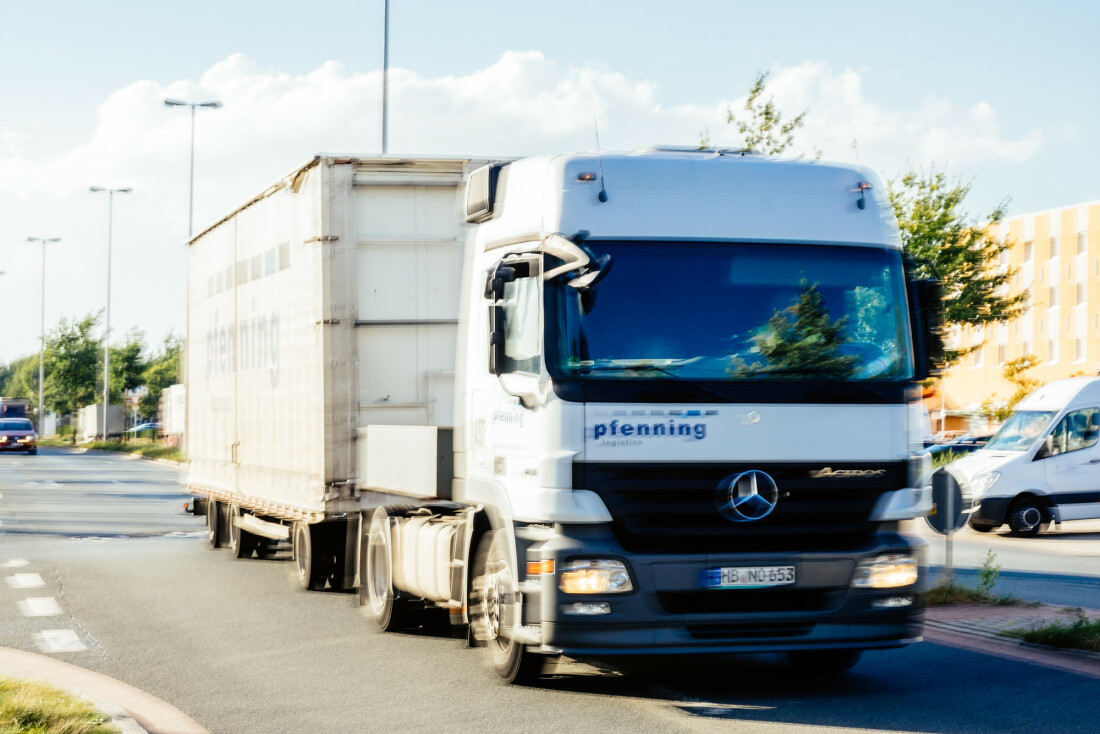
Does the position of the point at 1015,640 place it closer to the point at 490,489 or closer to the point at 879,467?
the point at 879,467

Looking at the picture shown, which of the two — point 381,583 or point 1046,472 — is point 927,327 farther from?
point 1046,472

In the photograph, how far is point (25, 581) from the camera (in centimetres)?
1440

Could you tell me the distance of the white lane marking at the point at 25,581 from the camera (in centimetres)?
1396

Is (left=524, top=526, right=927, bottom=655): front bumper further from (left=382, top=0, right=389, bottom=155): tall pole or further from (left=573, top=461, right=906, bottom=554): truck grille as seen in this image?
(left=382, top=0, right=389, bottom=155): tall pole

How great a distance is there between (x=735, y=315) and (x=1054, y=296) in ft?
248

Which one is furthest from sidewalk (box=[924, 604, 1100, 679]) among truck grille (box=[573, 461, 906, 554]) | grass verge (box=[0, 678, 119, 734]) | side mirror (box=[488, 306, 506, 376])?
grass verge (box=[0, 678, 119, 734])

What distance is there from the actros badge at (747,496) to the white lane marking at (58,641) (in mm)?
4975

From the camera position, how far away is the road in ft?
24.8

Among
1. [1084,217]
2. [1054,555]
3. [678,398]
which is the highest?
[1084,217]

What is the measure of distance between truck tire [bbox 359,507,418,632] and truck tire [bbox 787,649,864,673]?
9.95 feet

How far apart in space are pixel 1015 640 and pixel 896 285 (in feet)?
11.4

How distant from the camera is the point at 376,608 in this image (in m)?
11.0

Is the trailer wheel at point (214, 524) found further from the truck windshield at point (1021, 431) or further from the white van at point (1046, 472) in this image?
the truck windshield at point (1021, 431)

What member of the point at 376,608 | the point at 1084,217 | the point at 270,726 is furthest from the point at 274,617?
the point at 1084,217
